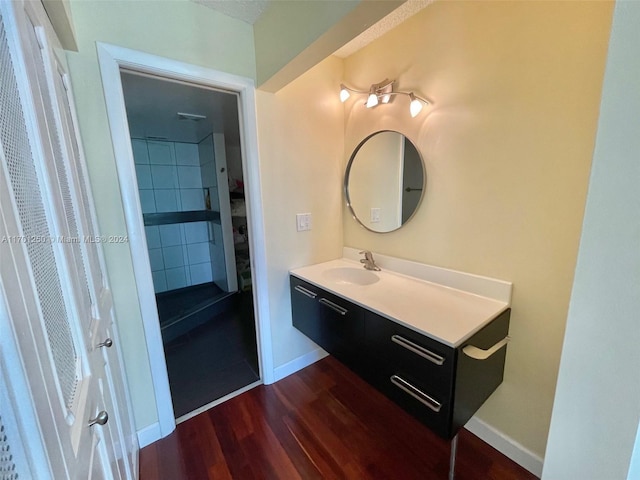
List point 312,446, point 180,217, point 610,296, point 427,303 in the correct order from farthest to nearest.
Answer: point 180,217 → point 312,446 → point 427,303 → point 610,296

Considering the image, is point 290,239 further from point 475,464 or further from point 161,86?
point 475,464

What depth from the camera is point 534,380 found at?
129 cm

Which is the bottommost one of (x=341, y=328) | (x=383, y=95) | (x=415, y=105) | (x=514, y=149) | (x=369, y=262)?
(x=341, y=328)

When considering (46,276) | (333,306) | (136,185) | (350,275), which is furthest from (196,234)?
(46,276)

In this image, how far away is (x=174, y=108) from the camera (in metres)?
2.23

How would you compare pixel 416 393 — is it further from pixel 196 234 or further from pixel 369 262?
pixel 196 234

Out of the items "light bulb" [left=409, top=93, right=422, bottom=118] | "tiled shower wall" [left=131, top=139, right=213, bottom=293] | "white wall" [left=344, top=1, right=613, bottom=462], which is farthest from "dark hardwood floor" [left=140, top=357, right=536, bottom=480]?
"tiled shower wall" [left=131, top=139, right=213, bottom=293]

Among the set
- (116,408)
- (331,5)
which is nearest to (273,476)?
(116,408)

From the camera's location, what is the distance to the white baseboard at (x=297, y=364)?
200cm

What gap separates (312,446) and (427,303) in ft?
3.37

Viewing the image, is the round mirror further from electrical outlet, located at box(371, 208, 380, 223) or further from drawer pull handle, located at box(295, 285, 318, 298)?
drawer pull handle, located at box(295, 285, 318, 298)

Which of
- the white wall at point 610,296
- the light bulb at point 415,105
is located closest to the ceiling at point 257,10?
the light bulb at point 415,105

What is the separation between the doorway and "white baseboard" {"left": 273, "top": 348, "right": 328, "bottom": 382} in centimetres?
19

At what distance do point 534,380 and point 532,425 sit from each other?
9.3 inches
